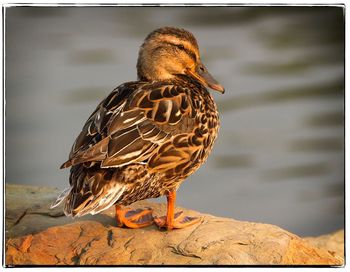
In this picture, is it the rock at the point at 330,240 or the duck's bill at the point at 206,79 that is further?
the rock at the point at 330,240

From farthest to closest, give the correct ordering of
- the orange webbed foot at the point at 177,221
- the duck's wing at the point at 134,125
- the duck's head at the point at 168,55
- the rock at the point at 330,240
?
the rock at the point at 330,240, the duck's head at the point at 168,55, the orange webbed foot at the point at 177,221, the duck's wing at the point at 134,125

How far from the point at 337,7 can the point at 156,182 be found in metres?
1.72

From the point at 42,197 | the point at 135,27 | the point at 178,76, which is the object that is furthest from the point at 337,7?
the point at 42,197

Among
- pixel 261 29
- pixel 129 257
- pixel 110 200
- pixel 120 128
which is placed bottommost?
pixel 129 257

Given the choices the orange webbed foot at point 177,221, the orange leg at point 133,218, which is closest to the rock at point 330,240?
the orange webbed foot at point 177,221

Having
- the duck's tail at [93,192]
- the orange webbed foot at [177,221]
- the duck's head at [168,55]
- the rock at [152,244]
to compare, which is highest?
the duck's head at [168,55]

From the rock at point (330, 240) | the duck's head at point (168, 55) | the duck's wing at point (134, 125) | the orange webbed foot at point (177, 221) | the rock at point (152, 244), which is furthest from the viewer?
the rock at point (330, 240)

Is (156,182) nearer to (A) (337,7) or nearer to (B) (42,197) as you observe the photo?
(B) (42,197)

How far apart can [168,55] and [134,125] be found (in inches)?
29.0

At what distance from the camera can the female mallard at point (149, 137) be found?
4.03 m

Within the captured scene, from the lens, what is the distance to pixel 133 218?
458cm

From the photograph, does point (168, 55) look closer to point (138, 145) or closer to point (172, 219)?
point (138, 145)

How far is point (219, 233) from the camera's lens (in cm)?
430

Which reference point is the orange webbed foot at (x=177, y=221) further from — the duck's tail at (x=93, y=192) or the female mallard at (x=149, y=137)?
the duck's tail at (x=93, y=192)
